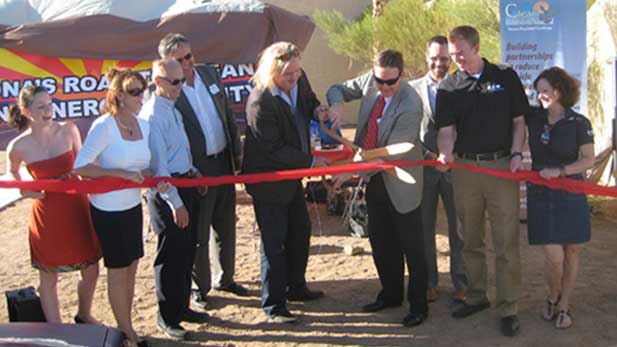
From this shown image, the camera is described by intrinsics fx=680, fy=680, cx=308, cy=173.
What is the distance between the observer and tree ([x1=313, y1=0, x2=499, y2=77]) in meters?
10.4

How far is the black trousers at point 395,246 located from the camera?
4801 mm

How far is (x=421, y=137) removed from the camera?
5.23 meters

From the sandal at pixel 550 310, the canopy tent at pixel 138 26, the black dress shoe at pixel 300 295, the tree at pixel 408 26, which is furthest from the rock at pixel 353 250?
the tree at pixel 408 26

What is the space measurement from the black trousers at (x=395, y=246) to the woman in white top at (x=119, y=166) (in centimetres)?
166

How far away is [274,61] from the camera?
15.1 ft

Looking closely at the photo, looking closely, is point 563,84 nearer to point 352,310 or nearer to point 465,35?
point 465,35

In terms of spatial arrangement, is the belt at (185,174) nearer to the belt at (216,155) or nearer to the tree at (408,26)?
the belt at (216,155)

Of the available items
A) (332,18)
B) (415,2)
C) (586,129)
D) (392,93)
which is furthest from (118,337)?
(332,18)

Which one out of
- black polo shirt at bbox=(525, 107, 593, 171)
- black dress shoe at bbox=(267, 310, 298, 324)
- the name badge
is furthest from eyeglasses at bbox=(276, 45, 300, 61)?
black dress shoe at bbox=(267, 310, 298, 324)

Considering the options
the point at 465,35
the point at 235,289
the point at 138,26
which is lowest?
the point at 235,289

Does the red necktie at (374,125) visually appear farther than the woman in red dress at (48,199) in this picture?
Yes

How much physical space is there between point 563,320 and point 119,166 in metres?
3.20

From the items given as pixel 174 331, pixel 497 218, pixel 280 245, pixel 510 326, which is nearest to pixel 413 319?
pixel 510 326

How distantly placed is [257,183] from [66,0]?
6244 millimetres
